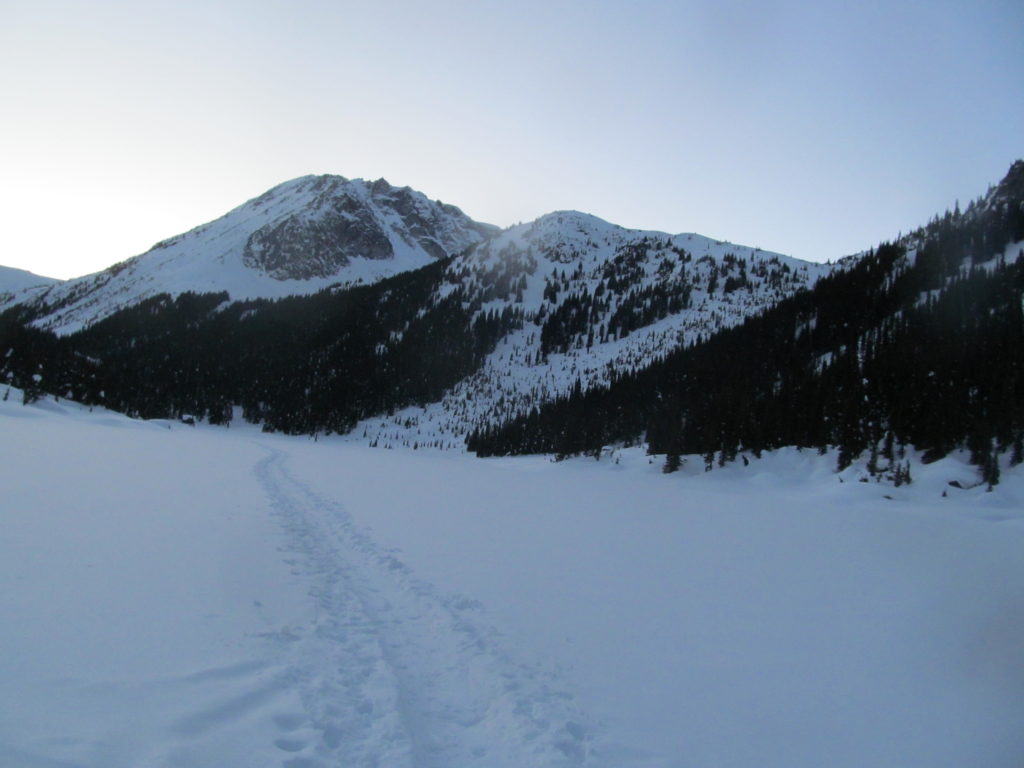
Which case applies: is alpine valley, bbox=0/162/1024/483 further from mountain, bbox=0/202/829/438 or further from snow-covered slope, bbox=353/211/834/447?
snow-covered slope, bbox=353/211/834/447

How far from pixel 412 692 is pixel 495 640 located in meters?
1.41

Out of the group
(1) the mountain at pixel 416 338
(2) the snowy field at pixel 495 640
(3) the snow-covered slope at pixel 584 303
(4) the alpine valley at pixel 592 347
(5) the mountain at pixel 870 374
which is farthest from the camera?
(3) the snow-covered slope at pixel 584 303

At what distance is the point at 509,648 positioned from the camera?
5.63m

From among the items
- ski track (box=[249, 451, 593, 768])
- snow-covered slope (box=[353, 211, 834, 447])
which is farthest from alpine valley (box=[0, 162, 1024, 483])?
ski track (box=[249, 451, 593, 768])

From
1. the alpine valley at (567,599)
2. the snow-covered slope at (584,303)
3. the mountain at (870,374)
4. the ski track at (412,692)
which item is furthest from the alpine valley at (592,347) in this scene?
the ski track at (412,692)

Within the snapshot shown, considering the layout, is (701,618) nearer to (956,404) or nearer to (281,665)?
(281,665)

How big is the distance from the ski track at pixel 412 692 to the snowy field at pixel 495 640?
27mm

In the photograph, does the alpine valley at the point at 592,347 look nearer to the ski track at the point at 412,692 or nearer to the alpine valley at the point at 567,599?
the alpine valley at the point at 567,599

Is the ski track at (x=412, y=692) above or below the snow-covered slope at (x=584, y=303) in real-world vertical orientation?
below

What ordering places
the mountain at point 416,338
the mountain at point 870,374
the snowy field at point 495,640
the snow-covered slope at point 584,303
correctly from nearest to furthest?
the snowy field at point 495,640 < the mountain at point 870,374 < the mountain at point 416,338 < the snow-covered slope at point 584,303

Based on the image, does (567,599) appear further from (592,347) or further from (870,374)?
(592,347)

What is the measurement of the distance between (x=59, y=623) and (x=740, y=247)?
196638mm

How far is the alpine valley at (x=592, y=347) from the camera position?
2366 centimetres

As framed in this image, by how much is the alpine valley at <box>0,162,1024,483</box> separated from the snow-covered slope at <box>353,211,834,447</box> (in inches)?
34.1
